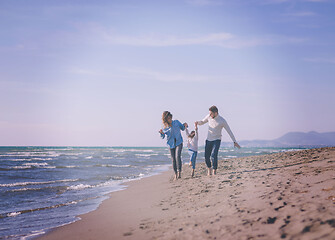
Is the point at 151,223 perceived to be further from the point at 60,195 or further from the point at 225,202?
the point at 60,195

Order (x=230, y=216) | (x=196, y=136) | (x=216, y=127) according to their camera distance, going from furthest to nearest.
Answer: (x=196, y=136)
(x=216, y=127)
(x=230, y=216)

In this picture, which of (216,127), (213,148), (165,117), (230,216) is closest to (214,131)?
(216,127)

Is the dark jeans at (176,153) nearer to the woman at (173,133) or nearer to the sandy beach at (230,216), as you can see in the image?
the woman at (173,133)

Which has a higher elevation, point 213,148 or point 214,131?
point 214,131

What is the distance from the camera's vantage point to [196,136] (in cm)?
825

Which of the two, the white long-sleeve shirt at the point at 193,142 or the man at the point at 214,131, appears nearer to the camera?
the man at the point at 214,131

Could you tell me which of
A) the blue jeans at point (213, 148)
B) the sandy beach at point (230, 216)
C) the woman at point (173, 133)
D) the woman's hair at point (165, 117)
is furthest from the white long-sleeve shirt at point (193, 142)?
the sandy beach at point (230, 216)

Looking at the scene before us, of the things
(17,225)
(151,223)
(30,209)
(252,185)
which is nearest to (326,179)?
(252,185)

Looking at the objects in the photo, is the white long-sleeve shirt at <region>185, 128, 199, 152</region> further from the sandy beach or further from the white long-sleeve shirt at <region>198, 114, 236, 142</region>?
the sandy beach

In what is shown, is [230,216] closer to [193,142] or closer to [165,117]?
[165,117]

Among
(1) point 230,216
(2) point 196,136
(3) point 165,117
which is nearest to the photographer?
(1) point 230,216

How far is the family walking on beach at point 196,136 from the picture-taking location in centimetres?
703

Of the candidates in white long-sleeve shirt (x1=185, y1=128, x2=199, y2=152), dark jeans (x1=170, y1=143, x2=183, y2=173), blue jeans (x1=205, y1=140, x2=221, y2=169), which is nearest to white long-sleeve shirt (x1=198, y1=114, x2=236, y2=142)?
blue jeans (x1=205, y1=140, x2=221, y2=169)

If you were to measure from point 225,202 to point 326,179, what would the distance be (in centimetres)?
198
